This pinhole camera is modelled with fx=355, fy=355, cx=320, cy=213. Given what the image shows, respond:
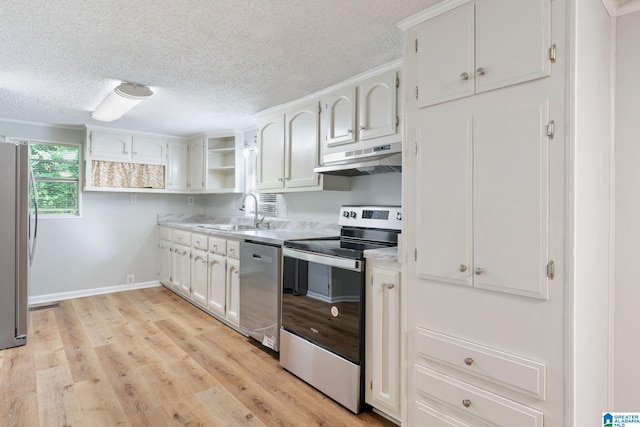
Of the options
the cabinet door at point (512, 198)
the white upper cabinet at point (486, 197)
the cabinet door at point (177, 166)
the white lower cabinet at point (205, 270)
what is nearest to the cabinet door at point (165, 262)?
the white lower cabinet at point (205, 270)

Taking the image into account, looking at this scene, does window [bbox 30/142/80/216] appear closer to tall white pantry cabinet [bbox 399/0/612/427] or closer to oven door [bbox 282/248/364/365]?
oven door [bbox 282/248/364/365]

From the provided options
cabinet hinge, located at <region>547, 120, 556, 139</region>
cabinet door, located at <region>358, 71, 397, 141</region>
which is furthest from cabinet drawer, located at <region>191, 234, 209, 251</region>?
cabinet hinge, located at <region>547, 120, 556, 139</region>

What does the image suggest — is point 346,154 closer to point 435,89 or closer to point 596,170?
point 435,89

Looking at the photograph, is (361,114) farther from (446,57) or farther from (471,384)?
(471,384)

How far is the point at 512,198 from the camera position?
1399mm

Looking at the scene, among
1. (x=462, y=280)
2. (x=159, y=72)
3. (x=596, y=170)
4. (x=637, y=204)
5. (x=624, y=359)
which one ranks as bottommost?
(x=624, y=359)

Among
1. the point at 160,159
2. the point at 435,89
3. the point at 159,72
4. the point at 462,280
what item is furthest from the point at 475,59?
the point at 160,159

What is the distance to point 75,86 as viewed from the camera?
284 cm

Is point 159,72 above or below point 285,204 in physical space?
above

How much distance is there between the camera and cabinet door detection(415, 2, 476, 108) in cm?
153

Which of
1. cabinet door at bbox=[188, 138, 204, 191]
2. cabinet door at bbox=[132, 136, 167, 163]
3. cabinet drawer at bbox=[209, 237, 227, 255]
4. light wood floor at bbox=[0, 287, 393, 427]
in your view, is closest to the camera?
light wood floor at bbox=[0, 287, 393, 427]

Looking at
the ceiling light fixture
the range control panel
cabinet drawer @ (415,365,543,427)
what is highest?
the ceiling light fixture

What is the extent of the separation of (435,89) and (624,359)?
4.98ft

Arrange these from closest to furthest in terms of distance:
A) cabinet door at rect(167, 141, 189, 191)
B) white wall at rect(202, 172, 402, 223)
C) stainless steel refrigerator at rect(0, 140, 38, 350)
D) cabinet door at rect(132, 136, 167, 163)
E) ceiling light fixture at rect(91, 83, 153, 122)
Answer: white wall at rect(202, 172, 402, 223) → ceiling light fixture at rect(91, 83, 153, 122) → stainless steel refrigerator at rect(0, 140, 38, 350) → cabinet door at rect(132, 136, 167, 163) → cabinet door at rect(167, 141, 189, 191)
